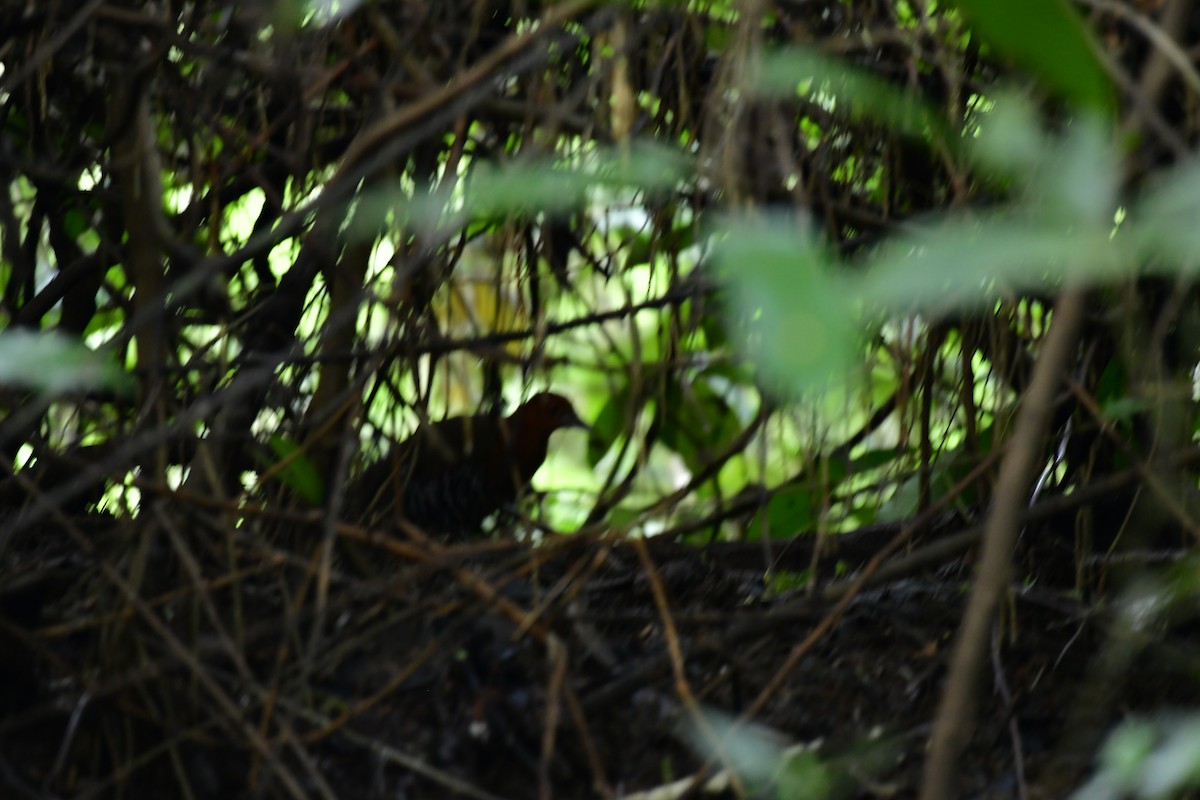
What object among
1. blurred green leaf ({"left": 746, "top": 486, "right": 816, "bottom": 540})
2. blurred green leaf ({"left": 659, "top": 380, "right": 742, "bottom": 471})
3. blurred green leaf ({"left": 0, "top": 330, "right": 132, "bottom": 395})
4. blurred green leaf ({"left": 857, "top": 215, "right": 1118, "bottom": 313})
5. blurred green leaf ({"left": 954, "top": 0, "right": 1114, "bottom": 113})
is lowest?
blurred green leaf ({"left": 746, "top": 486, "right": 816, "bottom": 540})

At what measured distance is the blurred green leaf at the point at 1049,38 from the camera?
70 centimetres

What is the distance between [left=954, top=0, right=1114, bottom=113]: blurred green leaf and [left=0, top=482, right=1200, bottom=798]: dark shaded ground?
0.92 meters

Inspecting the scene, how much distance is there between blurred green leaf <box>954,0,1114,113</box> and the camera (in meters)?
0.70

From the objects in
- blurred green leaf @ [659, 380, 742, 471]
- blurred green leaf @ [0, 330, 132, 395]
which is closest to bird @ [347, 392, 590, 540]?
blurred green leaf @ [659, 380, 742, 471]

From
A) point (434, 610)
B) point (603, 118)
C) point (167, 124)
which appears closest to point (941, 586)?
point (434, 610)

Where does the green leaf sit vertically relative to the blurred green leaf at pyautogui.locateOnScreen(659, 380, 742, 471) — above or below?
above

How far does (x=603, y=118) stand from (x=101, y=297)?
1.66 meters

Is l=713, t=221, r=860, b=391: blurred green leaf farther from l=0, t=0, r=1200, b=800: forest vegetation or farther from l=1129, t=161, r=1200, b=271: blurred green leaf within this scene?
l=0, t=0, r=1200, b=800: forest vegetation

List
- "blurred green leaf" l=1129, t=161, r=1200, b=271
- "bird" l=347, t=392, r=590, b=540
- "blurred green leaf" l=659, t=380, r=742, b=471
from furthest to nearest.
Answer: "bird" l=347, t=392, r=590, b=540, "blurred green leaf" l=659, t=380, r=742, b=471, "blurred green leaf" l=1129, t=161, r=1200, b=271

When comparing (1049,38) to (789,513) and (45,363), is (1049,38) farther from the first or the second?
(789,513)

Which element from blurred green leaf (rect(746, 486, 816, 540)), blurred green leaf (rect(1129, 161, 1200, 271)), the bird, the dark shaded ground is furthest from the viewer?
the bird

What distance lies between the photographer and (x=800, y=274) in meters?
Result: 0.61

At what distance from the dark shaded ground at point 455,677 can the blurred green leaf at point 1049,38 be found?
919mm

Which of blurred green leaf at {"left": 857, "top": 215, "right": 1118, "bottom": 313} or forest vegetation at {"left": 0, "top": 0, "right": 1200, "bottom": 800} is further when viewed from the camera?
forest vegetation at {"left": 0, "top": 0, "right": 1200, "bottom": 800}
